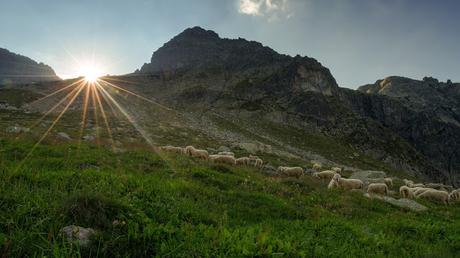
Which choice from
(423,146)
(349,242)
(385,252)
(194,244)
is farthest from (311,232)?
(423,146)

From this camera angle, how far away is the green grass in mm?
5629

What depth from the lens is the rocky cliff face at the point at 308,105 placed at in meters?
97.3

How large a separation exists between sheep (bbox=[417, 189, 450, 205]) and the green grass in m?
4.27

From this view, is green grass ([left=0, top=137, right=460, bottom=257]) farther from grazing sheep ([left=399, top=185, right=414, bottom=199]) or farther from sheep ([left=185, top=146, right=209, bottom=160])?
sheep ([left=185, top=146, right=209, bottom=160])

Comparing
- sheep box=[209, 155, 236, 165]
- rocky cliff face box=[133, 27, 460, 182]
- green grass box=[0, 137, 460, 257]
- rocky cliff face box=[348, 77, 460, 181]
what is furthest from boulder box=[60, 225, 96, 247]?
rocky cliff face box=[348, 77, 460, 181]

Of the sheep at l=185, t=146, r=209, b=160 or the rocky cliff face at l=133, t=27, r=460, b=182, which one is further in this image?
the rocky cliff face at l=133, t=27, r=460, b=182

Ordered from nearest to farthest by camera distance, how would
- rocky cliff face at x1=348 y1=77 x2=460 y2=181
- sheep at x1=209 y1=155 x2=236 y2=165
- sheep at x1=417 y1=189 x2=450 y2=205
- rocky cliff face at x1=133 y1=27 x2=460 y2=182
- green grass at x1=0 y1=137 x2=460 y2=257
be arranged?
green grass at x1=0 y1=137 x2=460 y2=257 < sheep at x1=417 y1=189 x2=450 y2=205 < sheep at x1=209 y1=155 x2=236 y2=165 < rocky cliff face at x1=133 y1=27 x2=460 y2=182 < rocky cliff face at x1=348 y1=77 x2=460 y2=181

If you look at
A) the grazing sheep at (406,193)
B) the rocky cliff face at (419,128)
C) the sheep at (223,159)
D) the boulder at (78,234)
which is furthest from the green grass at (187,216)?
the rocky cliff face at (419,128)

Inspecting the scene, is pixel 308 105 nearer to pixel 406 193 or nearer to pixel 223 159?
pixel 406 193

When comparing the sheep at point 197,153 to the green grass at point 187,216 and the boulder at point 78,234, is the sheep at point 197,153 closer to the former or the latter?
the green grass at point 187,216

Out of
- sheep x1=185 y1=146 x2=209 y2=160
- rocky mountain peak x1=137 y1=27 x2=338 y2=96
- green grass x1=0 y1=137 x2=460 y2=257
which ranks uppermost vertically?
rocky mountain peak x1=137 y1=27 x2=338 y2=96

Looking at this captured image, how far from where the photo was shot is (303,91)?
373 ft

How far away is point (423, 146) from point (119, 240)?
162664 millimetres

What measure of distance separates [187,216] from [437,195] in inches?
671
